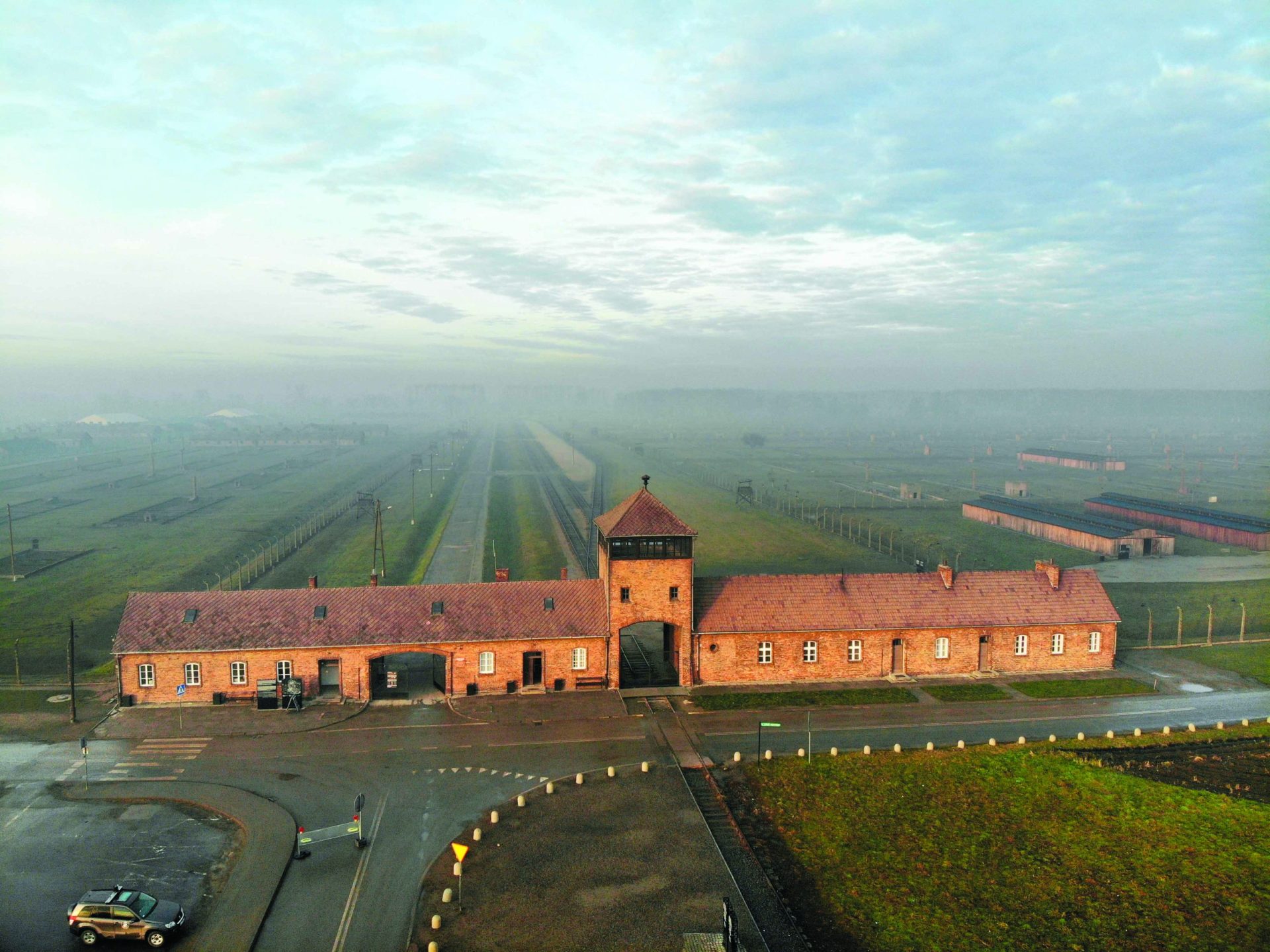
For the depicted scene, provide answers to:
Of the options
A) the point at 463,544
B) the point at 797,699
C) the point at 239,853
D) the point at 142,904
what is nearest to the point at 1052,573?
the point at 797,699

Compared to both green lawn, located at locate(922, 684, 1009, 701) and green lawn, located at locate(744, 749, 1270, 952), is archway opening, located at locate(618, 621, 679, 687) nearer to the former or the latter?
green lawn, located at locate(744, 749, 1270, 952)

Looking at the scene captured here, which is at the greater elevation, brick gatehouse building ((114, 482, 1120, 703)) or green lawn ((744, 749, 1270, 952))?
brick gatehouse building ((114, 482, 1120, 703))

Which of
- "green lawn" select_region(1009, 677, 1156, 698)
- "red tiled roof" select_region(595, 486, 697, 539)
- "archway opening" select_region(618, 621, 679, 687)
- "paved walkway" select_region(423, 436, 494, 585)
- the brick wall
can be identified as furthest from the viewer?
"paved walkway" select_region(423, 436, 494, 585)

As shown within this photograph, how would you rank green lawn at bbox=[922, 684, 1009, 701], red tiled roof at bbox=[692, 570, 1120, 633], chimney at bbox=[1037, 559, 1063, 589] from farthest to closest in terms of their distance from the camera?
chimney at bbox=[1037, 559, 1063, 589] → red tiled roof at bbox=[692, 570, 1120, 633] → green lawn at bbox=[922, 684, 1009, 701]

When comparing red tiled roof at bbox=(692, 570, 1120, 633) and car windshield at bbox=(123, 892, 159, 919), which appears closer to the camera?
car windshield at bbox=(123, 892, 159, 919)

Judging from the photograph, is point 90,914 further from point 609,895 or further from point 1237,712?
Answer: point 1237,712

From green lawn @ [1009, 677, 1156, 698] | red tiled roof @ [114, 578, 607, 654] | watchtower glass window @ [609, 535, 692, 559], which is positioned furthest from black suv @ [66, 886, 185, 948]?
green lawn @ [1009, 677, 1156, 698]

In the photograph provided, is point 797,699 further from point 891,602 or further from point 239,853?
point 239,853
